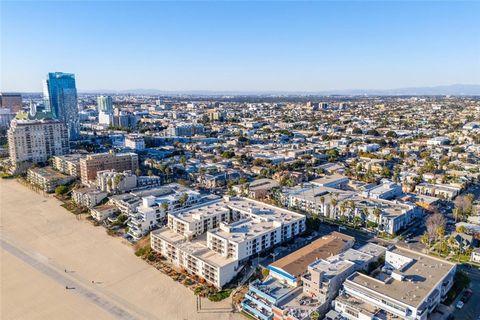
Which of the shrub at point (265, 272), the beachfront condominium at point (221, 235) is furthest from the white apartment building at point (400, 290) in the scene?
the beachfront condominium at point (221, 235)

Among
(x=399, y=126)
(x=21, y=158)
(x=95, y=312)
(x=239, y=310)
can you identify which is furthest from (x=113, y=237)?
(x=399, y=126)

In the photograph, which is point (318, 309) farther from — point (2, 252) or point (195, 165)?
point (195, 165)

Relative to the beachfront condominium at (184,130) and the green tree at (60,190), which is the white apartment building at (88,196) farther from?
the beachfront condominium at (184,130)

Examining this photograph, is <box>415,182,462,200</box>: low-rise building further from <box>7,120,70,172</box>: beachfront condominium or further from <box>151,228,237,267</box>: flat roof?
<box>7,120,70,172</box>: beachfront condominium

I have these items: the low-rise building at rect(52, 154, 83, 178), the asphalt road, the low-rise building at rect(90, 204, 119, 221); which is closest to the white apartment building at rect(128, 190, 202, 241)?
the low-rise building at rect(90, 204, 119, 221)

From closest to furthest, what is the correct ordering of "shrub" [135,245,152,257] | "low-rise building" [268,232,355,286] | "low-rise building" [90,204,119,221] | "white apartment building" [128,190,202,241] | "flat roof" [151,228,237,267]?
"low-rise building" [268,232,355,286] < "flat roof" [151,228,237,267] < "shrub" [135,245,152,257] < "white apartment building" [128,190,202,241] < "low-rise building" [90,204,119,221]

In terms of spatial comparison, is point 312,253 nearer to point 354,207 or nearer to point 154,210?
point 354,207
